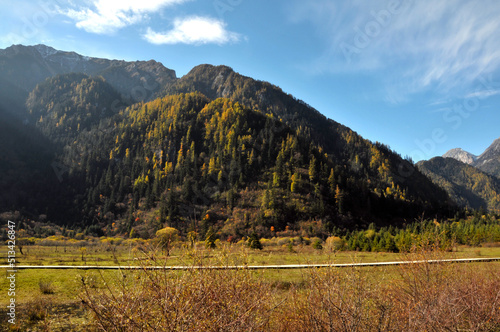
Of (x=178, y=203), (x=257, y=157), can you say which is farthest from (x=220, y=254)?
(x=257, y=157)

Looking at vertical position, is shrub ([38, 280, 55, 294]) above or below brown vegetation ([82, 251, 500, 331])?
below

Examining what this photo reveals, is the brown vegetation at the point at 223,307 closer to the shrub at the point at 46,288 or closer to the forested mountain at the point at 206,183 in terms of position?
Result: the shrub at the point at 46,288

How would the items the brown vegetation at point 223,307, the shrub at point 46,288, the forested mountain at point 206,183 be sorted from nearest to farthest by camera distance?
the brown vegetation at point 223,307
the shrub at point 46,288
the forested mountain at point 206,183

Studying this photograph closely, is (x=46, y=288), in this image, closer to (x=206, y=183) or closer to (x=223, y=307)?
(x=223, y=307)

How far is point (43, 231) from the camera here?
115688 millimetres

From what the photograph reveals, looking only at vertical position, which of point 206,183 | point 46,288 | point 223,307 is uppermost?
point 206,183

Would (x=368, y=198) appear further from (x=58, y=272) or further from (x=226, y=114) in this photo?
(x=58, y=272)

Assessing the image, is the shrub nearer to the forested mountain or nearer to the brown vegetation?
the brown vegetation

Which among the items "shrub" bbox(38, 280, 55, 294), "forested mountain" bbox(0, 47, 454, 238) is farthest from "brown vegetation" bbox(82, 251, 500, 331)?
"forested mountain" bbox(0, 47, 454, 238)

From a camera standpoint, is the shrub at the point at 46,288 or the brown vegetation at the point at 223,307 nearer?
the brown vegetation at the point at 223,307

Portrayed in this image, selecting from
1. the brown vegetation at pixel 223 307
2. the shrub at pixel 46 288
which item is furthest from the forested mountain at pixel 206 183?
the brown vegetation at pixel 223 307

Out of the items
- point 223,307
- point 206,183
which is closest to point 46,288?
point 223,307

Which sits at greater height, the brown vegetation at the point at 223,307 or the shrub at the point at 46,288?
the brown vegetation at the point at 223,307

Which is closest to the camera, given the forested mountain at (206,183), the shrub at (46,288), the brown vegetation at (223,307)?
the brown vegetation at (223,307)
